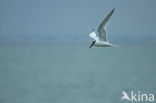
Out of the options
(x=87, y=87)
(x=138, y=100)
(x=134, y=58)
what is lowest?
(x=138, y=100)

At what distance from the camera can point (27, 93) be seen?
2592cm

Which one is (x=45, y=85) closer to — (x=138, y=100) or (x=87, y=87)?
(x=87, y=87)

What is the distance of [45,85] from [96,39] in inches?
490

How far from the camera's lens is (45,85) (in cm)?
2964

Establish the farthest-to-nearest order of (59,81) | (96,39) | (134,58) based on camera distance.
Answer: (134,58) < (59,81) < (96,39)

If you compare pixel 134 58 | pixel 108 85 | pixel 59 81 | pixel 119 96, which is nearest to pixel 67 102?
pixel 119 96

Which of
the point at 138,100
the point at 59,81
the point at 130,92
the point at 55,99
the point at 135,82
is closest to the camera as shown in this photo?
the point at 138,100

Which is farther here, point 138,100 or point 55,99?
point 55,99

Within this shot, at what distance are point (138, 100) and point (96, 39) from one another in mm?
→ 5104

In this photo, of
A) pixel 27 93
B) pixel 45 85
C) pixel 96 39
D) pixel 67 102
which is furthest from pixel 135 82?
pixel 96 39

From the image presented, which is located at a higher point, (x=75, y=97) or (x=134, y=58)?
(x=134, y=58)

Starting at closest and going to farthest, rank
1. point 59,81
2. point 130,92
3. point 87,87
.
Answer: point 130,92
point 87,87
point 59,81

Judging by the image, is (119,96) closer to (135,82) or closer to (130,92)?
(130,92)

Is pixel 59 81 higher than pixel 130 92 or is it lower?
higher
